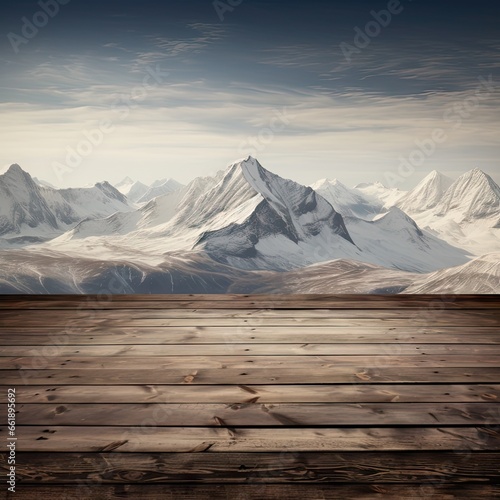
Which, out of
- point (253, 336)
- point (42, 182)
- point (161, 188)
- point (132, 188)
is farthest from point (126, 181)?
point (253, 336)

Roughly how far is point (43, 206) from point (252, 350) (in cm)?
356

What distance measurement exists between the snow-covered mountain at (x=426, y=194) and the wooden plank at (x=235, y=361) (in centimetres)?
317

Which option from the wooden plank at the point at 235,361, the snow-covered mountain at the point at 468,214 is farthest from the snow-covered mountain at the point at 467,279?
the wooden plank at the point at 235,361

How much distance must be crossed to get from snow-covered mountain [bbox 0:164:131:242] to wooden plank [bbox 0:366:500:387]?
333 cm

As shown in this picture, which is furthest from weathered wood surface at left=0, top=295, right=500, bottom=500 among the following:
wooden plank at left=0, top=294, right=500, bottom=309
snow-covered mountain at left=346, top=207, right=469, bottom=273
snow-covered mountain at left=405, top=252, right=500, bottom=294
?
snow-covered mountain at left=346, top=207, right=469, bottom=273

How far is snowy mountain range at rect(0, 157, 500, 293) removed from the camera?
15.1ft

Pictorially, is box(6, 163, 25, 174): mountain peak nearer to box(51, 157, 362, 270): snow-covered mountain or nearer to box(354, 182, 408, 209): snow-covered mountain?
box(51, 157, 362, 270): snow-covered mountain

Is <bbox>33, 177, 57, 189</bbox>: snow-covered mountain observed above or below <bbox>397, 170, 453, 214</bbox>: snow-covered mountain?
above

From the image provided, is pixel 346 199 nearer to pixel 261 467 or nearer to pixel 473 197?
pixel 473 197

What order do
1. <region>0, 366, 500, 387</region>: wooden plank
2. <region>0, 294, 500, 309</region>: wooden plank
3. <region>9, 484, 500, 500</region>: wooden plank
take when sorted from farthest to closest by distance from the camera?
<region>0, 294, 500, 309</region>: wooden plank, <region>0, 366, 500, 387</region>: wooden plank, <region>9, 484, 500, 500</region>: wooden plank

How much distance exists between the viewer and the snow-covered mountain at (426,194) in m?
4.65

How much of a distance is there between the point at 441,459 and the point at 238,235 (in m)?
4.07

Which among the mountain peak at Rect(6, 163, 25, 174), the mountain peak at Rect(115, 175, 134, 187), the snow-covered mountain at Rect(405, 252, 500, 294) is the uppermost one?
the mountain peak at Rect(6, 163, 25, 174)

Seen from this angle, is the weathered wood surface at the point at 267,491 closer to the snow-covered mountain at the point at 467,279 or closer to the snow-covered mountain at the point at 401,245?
the snow-covered mountain at the point at 467,279
